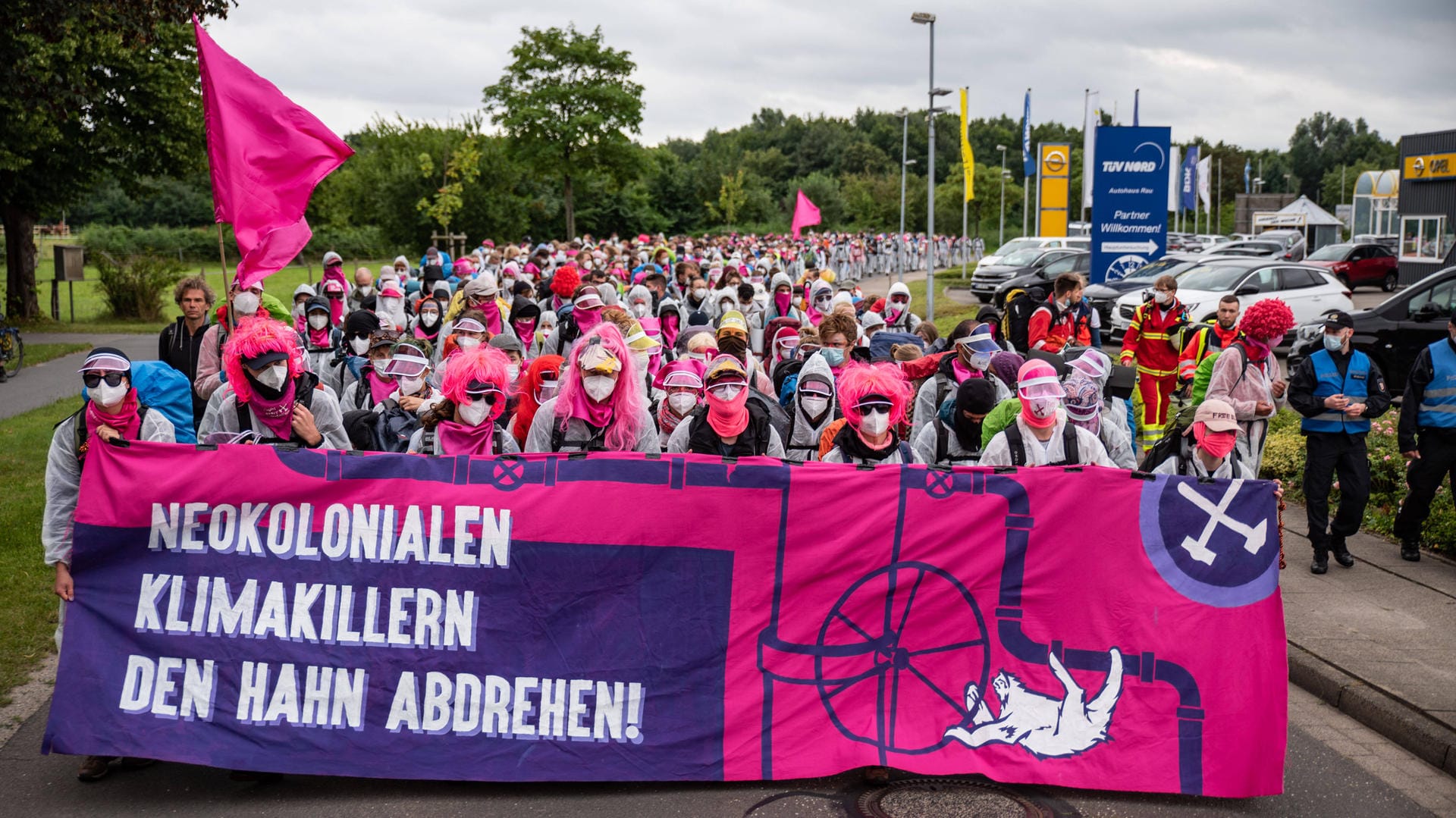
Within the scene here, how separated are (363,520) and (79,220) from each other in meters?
95.4

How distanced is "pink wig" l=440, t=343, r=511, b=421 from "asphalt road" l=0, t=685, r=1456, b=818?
1.88 m

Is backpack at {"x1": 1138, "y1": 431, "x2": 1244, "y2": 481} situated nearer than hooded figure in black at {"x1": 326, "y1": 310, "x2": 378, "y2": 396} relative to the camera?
Yes

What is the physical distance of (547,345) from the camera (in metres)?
11.4

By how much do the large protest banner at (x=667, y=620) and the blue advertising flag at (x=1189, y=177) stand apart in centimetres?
4914

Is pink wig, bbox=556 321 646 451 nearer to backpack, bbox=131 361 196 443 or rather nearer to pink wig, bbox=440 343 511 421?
pink wig, bbox=440 343 511 421

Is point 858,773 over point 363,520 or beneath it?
beneath

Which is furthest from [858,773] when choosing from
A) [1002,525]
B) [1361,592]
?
[1361,592]

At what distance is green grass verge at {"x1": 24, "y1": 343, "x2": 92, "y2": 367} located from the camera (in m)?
21.7

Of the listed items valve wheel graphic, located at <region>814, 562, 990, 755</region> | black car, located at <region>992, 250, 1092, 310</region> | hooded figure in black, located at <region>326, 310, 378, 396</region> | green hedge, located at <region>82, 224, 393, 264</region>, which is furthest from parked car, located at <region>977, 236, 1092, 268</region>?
green hedge, located at <region>82, 224, 393, 264</region>

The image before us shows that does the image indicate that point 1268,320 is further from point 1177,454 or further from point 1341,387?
point 1177,454

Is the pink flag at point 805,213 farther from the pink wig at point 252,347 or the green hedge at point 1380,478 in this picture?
the pink wig at point 252,347

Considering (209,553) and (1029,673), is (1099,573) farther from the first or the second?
(209,553)

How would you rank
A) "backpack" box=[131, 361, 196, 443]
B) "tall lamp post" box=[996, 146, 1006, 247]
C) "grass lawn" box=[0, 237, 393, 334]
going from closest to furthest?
"backpack" box=[131, 361, 196, 443], "grass lawn" box=[0, 237, 393, 334], "tall lamp post" box=[996, 146, 1006, 247]

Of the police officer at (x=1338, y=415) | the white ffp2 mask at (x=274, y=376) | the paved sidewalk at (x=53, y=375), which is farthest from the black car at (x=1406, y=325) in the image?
the paved sidewalk at (x=53, y=375)
